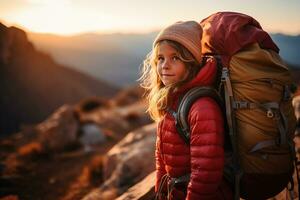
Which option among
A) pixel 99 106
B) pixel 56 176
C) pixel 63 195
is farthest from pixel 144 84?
pixel 99 106

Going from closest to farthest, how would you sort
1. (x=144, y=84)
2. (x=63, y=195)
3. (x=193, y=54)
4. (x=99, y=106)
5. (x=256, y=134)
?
(x=256, y=134)
(x=193, y=54)
(x=144, y=84)
(x=63, y=195)
(x=99, y=106)

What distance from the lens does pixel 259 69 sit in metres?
2.26

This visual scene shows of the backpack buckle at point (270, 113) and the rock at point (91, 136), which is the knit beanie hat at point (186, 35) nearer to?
the backpack buckle at point (270, 113)

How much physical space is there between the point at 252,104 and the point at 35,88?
61362mm

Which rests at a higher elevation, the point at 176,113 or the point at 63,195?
the point at 176,113

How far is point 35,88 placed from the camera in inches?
2317

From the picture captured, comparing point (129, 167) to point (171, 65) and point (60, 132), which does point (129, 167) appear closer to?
point (171, 65)

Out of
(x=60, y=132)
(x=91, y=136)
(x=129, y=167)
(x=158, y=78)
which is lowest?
(x=91, y=136)

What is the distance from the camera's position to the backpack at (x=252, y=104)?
88.0 inches

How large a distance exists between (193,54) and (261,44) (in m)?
0.53

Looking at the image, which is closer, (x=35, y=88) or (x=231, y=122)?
(x=231, y=122)

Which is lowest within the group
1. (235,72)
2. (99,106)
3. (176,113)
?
(99,106)

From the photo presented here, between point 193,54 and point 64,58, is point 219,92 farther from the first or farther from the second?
point 64,58

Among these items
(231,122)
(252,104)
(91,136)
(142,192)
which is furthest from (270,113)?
(91,136)
